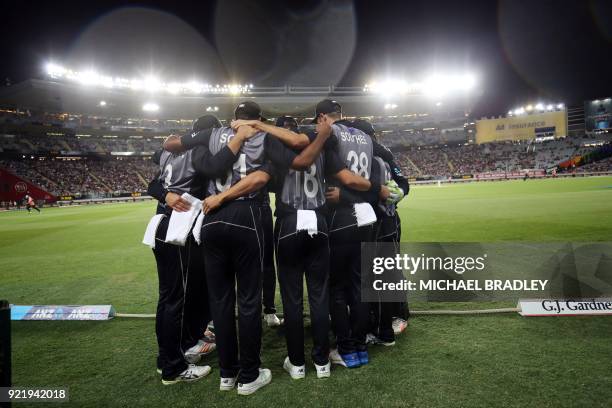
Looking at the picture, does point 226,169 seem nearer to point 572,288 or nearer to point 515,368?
point 515,368

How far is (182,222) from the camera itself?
10.9 feet

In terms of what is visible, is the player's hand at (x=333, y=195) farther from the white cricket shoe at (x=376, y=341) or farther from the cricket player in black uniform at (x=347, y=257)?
the white cricket shoe at (x=376, y=341)

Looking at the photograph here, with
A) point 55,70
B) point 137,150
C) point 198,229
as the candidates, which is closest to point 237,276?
point 198,229

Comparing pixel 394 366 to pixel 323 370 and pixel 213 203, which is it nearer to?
pixel 323 370

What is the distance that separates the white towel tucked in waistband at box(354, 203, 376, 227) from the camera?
3488 mm

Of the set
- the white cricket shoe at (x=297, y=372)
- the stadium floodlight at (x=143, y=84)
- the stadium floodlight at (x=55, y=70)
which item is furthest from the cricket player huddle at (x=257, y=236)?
the stadium floodlight at (x=143, y=84)

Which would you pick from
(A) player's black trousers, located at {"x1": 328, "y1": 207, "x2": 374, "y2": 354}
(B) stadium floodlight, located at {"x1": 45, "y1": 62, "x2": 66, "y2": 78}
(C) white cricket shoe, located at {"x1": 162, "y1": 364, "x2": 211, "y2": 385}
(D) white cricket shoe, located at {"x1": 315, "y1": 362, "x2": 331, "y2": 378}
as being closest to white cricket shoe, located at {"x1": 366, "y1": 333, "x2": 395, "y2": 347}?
(A) player's black trousers, located at {"x1": 328, "y1": 207, "x2": 374, "y2": 354}

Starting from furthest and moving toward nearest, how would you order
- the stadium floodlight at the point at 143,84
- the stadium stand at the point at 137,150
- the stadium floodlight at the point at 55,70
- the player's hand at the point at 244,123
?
1. the stadium stand at the point at 137,150
2. the stadium floodlight at the point at 143,84
3. the stadium floodlight at the point at 55,70
4. the player's hand at the point at 244,123

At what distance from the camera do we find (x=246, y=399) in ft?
9.66

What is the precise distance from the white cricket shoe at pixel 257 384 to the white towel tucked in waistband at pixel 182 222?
1.42 metres

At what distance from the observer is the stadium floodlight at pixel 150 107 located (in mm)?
57475

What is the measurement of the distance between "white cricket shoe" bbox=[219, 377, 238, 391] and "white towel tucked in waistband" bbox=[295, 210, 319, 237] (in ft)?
5.01

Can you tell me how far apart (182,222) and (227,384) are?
1.57 metres

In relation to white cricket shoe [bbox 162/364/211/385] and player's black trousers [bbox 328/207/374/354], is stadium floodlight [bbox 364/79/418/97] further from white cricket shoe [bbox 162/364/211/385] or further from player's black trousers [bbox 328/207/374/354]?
white cricket shoe [bbox 162/364/211/385]
